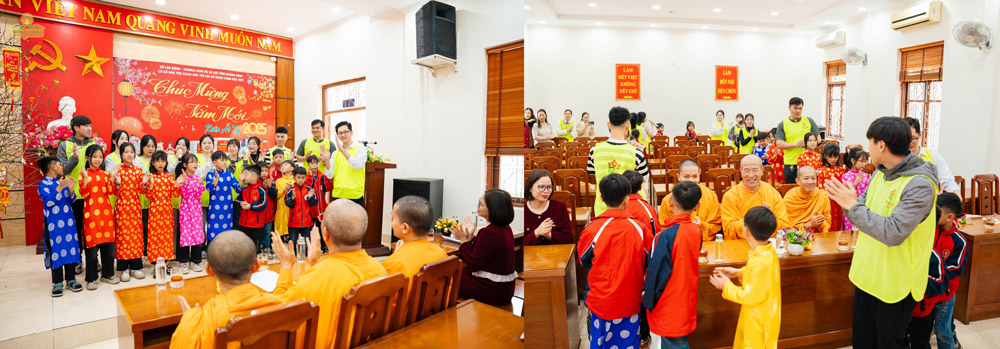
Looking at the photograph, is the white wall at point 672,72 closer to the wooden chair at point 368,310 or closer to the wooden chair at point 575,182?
the wooden chair at point 575,182

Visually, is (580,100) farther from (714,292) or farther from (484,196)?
(714,292)

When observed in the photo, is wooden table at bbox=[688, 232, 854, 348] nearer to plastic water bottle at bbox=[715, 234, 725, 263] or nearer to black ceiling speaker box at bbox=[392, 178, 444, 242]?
plastic water bottle at bbox=[715, 234, 725, 263]

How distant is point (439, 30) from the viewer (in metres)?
1.37

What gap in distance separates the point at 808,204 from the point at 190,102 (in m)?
3.66

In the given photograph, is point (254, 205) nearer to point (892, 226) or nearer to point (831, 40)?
point (892, 226)

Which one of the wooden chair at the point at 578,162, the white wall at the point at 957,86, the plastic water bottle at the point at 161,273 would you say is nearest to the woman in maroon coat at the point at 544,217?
the wooden chair at the point at 578,162

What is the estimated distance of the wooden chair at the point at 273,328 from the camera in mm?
1126

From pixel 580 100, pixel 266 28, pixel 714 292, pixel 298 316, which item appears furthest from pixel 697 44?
pixel 298 316

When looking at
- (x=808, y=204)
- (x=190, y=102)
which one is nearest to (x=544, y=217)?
(x=190, y=102)

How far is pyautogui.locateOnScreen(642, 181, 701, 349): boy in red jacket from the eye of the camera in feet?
6.27

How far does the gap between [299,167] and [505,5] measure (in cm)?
84

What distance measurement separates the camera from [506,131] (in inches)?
51.4

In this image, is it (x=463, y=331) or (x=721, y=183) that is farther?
(x=721, y=183)

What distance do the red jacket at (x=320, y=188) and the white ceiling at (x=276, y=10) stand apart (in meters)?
0.48
